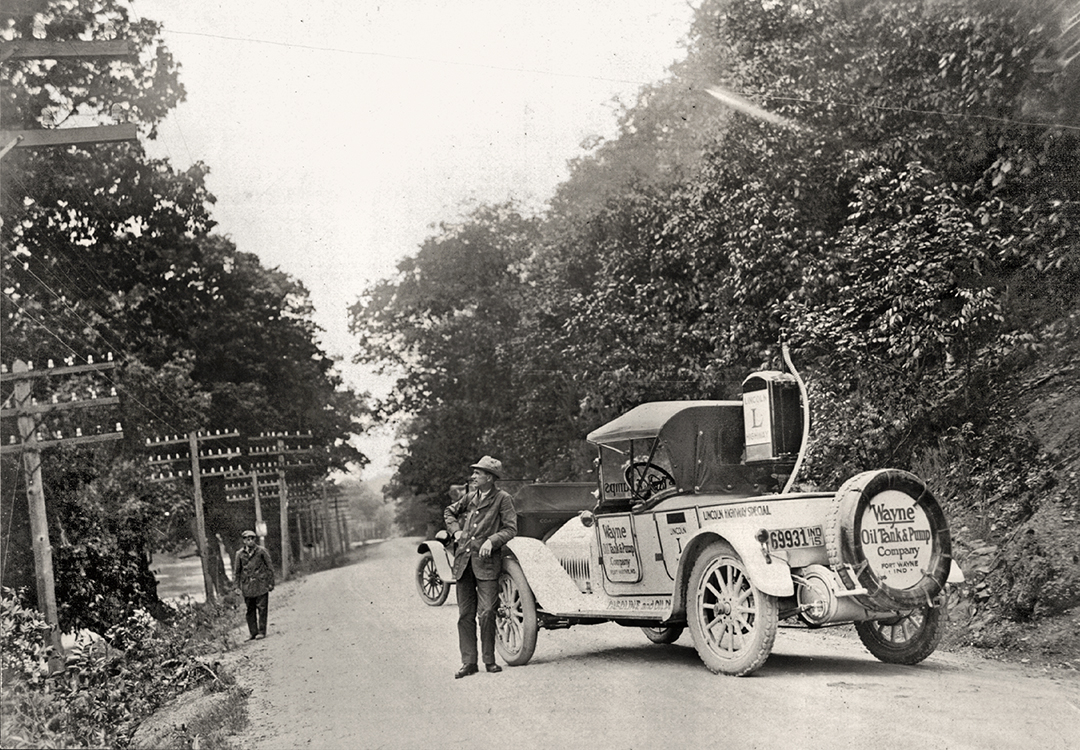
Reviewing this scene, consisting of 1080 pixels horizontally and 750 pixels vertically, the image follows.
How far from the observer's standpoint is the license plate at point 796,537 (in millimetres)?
6758

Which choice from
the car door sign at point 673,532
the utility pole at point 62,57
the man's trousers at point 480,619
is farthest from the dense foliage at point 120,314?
the car door sign at point 673,532

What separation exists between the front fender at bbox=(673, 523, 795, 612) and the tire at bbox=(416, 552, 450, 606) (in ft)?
29.6

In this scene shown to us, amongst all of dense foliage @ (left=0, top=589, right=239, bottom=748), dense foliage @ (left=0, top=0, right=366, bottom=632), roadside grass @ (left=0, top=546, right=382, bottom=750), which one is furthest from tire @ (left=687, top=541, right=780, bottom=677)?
dense foliage @ (left=0, top=0, right=366, bottom=632)

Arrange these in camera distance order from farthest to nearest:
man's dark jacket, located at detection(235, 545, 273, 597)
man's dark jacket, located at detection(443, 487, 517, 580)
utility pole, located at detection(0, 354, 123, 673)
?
man's dark jacket, located at detection(235, 545, 273, 597), utility pole, located at detection(0, 354, 123, 673), man's dark jacket, located at detection(443, 487, 517, 580)

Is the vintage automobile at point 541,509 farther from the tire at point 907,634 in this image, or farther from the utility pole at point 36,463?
the tire at point 907,634

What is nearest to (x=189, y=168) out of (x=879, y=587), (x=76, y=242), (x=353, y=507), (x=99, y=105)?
(x=99, y=105)

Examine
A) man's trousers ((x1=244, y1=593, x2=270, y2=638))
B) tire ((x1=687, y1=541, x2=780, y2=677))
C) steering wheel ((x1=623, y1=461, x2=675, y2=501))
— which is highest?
steering wheel ((x1=623, y1=461, x2=675, y2=501))

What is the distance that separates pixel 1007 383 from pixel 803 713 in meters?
7.59

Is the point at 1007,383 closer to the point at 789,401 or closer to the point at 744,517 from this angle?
the point at 789,401

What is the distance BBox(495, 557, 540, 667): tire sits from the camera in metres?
8.29

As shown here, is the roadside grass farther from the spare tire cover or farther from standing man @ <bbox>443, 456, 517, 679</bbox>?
the spare tire cover

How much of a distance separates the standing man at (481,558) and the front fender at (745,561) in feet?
→ 5.11

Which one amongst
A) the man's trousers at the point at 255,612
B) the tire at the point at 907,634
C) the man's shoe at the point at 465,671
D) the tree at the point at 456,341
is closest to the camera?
the tire at the point at 907,634

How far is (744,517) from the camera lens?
Result: 22.8 ft
